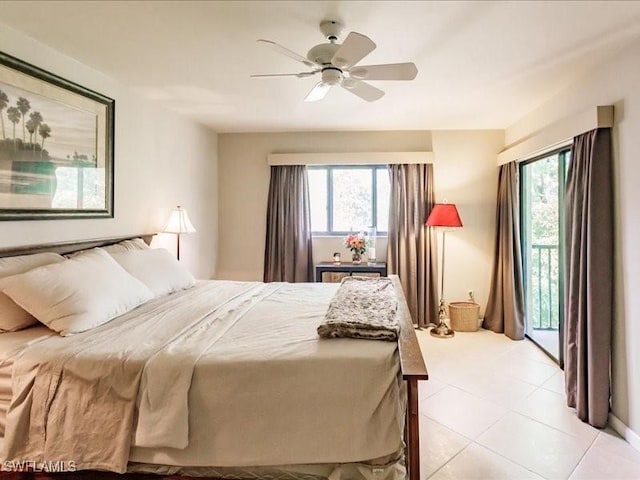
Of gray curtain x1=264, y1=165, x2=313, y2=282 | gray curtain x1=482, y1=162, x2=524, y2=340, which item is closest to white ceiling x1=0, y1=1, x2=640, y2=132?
gray curtain x1=482, y1=162, x2=524, y2=340

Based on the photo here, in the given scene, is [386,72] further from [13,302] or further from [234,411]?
[13,302]

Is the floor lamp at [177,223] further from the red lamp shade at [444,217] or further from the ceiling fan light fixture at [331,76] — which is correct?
the red lamp shade at [444,217]

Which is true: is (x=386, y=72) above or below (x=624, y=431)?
above

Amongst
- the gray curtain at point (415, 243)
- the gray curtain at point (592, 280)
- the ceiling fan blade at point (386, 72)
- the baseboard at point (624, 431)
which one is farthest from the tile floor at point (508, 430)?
the ceiling fan blade at point (386, 72)

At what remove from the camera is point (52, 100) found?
Result: 7.76 ft

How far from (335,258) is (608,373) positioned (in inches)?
112

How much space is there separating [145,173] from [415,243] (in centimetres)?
302

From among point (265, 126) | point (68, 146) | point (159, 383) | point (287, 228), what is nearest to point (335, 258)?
point (287, 228)

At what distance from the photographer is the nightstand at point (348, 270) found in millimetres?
4379

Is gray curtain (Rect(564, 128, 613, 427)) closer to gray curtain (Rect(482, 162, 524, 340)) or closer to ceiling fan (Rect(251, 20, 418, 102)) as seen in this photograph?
ceiling fan (Rect(251, 20, 418, 102))

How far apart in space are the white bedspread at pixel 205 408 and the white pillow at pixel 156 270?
105 centimetres

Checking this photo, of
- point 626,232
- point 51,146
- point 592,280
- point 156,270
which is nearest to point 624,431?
point 592,280

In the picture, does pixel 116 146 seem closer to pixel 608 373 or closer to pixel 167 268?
pixel 167 268

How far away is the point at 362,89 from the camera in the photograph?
243 centimetres
